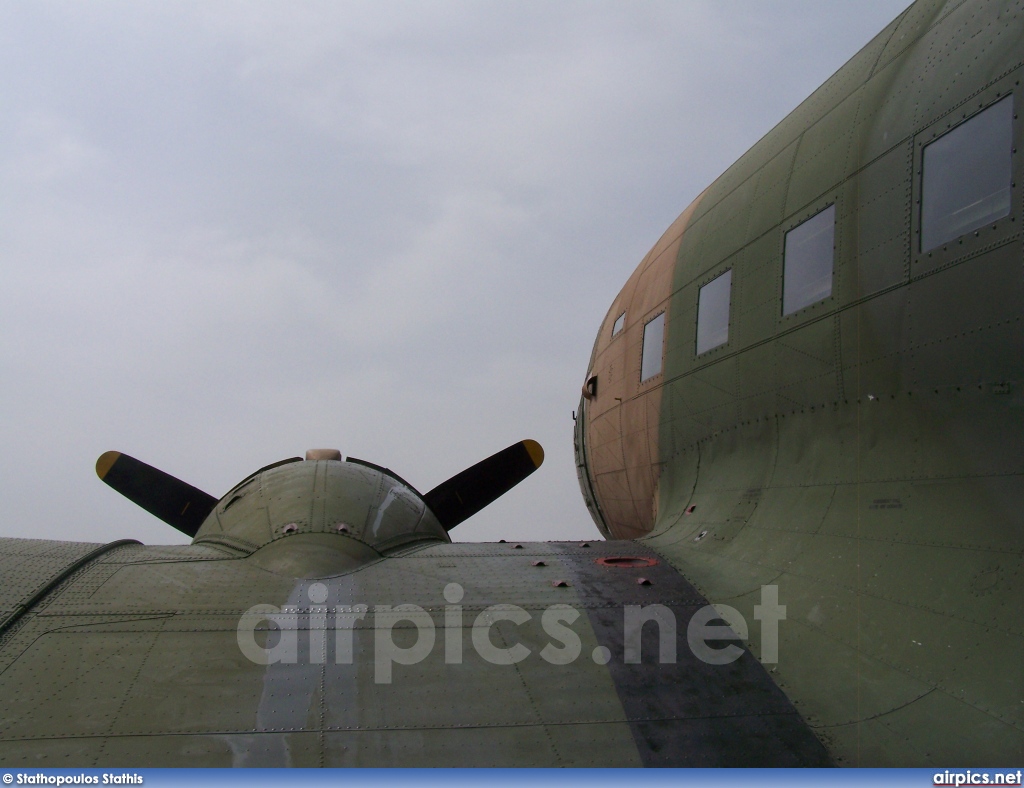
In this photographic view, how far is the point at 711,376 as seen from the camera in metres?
7.66

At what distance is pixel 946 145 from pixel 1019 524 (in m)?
2.46

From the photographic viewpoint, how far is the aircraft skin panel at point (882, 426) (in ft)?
13.8

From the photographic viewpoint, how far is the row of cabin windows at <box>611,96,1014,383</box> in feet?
15.3

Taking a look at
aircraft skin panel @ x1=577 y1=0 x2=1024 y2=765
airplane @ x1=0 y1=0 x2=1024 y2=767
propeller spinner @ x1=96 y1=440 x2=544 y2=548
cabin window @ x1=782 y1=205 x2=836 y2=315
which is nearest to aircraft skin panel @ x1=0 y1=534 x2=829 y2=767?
airplane @ x1=0 y1=0 x2=1024 y2=767

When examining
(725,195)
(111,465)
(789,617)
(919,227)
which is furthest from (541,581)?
(111,465)

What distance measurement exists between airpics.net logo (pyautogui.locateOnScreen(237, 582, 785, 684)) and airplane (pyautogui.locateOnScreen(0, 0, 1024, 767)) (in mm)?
23

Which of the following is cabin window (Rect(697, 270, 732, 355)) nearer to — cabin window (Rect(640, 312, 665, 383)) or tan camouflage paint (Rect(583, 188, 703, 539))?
tan camouflage paint (Rect(583, 188, 703, 539))

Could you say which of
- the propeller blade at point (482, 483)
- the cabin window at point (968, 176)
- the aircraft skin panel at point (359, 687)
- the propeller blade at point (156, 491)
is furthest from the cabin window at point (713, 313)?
the propeller blade at point (156, 491)

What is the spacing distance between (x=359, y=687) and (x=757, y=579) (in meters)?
2.95

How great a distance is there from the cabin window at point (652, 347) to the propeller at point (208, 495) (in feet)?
7.35

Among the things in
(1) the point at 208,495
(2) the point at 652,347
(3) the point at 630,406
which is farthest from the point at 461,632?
(1) the point at 208,495

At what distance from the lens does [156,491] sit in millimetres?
10086

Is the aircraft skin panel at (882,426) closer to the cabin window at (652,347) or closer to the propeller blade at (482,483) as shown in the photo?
the cabin window at (652,347)

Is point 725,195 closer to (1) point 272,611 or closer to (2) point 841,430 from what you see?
(2) point 841,430
